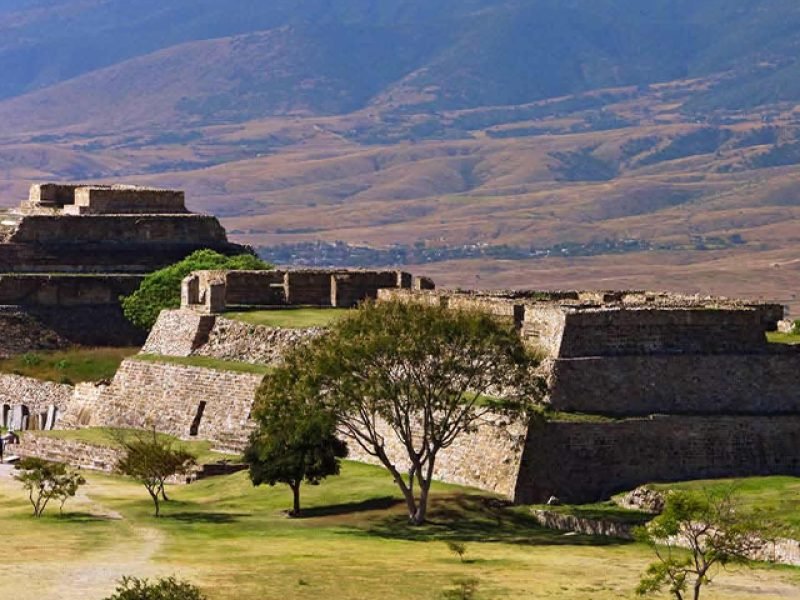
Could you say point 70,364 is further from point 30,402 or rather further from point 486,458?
point 486,458

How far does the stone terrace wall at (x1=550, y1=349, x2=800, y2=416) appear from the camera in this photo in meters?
53.2

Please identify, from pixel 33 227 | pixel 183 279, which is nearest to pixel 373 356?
pixel 183 279

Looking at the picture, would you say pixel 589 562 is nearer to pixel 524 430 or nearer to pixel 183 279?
pixel 524 430

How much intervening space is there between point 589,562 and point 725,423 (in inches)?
323

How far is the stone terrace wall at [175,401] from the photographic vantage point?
62.3m

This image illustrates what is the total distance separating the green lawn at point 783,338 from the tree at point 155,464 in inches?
520

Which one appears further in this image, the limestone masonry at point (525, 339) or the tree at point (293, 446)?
the limestone masonry at point (525, 339)

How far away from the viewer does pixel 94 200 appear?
8844 cm

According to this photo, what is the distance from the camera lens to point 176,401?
64438mm

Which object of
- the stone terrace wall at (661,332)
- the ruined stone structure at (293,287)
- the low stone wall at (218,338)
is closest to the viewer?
the stone terrace wall at (661,332)

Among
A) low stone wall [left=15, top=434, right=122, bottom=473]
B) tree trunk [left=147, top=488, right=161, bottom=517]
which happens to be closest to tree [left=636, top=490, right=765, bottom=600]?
tree trunk [left=147, top=488, right=161, bottom=517]

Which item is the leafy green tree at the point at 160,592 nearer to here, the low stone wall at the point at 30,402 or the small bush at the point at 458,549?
the small bush at the point at 458,549

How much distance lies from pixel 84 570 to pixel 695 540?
1061cm

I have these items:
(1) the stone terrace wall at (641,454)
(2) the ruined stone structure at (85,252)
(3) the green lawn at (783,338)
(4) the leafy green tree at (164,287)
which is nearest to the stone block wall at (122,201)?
(2) the ruined stone structure at (85,252)
